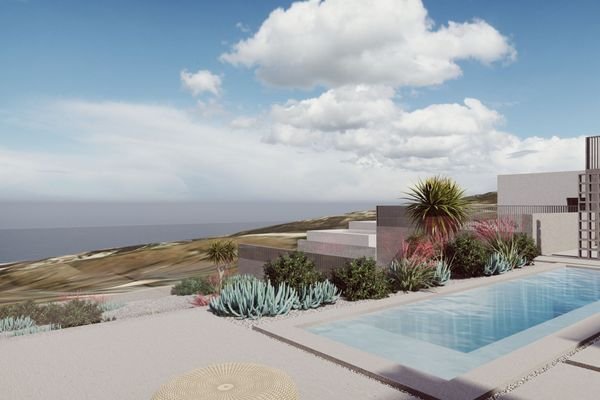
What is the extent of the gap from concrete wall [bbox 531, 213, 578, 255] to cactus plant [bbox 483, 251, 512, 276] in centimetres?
649

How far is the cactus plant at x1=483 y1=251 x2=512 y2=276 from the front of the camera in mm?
14505

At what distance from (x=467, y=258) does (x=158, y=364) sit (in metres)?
11.4

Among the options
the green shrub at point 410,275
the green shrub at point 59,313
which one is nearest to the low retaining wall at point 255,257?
the green shrub at point 410,275

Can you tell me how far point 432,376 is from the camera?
17.3ft

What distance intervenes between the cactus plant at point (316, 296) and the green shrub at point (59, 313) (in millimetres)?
5564

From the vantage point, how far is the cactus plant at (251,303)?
880 cm

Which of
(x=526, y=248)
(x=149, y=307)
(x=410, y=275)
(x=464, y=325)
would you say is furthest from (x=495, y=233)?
(x=149, y=307)

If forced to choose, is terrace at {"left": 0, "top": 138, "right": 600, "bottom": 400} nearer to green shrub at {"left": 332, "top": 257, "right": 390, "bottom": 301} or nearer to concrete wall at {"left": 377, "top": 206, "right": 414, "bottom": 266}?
green shrub at {"left": 332, "top": 257, "right": 390, "bottom": 301}

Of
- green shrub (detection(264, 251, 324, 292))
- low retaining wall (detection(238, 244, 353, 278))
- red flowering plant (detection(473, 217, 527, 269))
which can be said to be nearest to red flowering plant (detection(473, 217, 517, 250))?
red flowering plant (detection(473, 217, 527, 269))

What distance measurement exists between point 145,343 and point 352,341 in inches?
141

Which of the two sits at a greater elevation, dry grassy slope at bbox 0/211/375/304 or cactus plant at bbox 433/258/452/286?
cactus plant at bbox 433/258/452/286

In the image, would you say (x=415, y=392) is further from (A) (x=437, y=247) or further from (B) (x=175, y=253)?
(B) (x=175, y=253)

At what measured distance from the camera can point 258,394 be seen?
3.73 m

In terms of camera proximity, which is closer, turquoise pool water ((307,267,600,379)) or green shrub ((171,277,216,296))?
turquoise pool water ((307,267,600,379))
